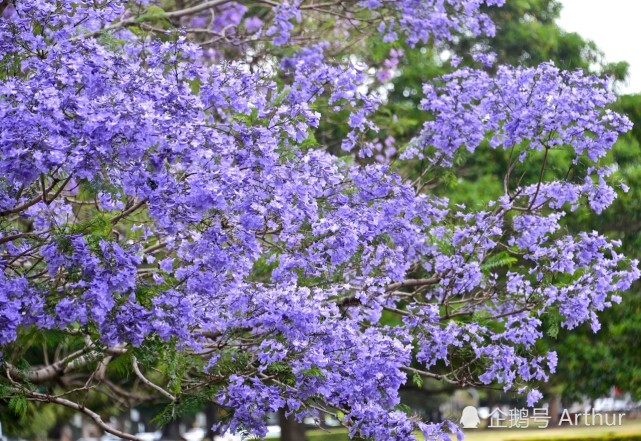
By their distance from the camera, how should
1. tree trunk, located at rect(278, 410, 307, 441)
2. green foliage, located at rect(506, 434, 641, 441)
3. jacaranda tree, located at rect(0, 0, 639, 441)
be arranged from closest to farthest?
1. jacaranda tree, located at rect(0, 0, 639, 441)
2. green foliage, located at rect(506, 434, 641, 441)
3. tree trunk, located at rect(278, 410, 307, 441)

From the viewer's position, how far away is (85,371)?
14.3 m

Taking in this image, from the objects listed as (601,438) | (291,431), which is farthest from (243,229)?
(601,438)

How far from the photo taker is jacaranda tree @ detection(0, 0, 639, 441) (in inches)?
253

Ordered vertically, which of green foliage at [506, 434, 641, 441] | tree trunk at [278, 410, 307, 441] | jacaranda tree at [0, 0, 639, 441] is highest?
jacaranda tree at [0, 0, 639, 441]

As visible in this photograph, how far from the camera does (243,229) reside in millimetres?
6953

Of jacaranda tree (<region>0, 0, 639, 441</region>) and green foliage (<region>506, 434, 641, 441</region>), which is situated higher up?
jacaranda tree (<region>0, 0, 639, 441</region>)

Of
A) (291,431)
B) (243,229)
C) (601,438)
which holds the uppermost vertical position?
(243,229)

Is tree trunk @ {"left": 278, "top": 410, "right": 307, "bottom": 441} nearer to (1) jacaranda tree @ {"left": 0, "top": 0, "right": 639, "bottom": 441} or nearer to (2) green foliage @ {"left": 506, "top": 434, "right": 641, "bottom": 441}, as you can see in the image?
(2) green foliage @ {"left": 506, "top": 434, "right": 641, "bottom": 441}

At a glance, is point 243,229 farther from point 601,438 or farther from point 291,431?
point 601,438

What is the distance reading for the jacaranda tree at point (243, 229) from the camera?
6.43 m

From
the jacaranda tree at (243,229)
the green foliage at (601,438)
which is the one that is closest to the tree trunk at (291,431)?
the green foliage at (601,438)

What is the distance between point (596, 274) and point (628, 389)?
8.35 meters

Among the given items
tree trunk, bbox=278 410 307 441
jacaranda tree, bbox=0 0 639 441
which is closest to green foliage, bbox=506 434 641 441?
tree trunk, bbox=278 410 307 441

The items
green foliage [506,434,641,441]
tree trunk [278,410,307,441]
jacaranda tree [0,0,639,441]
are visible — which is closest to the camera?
jacaranda tree [0,0,639,441]
